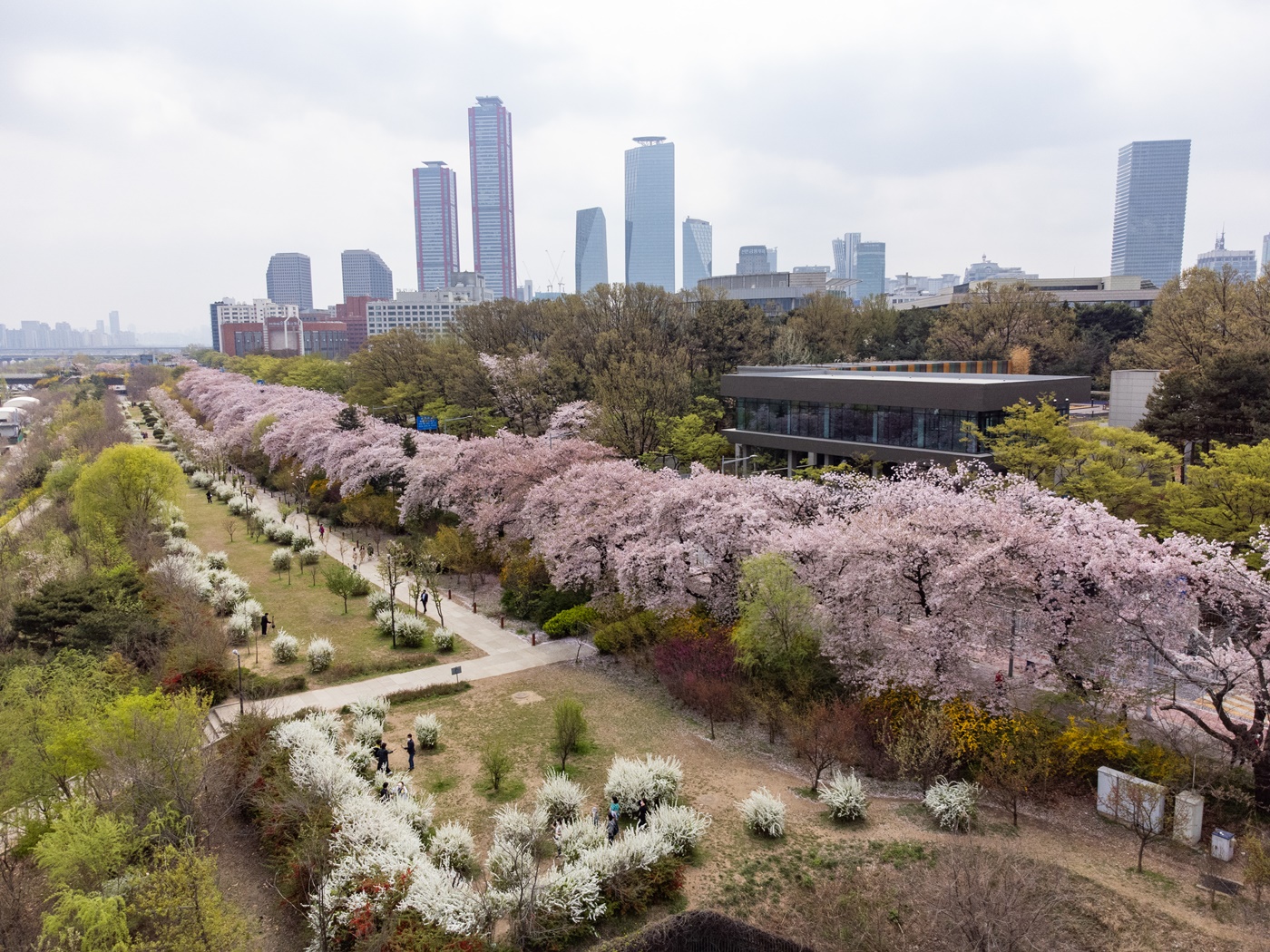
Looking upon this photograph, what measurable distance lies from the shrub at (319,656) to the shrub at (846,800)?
17803 millimetres

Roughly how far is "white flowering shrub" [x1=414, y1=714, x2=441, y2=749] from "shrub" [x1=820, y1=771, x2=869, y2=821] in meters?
10.5

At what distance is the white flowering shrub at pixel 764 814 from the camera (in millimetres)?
17281

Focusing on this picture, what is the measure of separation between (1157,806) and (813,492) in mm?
13560

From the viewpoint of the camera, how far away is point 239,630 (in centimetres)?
3027

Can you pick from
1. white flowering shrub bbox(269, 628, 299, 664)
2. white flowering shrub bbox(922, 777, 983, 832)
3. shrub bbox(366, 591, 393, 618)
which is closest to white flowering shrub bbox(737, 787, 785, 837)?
white flowering shrub bbox(922, 777, 983, 832)

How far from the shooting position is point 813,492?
1088 inches

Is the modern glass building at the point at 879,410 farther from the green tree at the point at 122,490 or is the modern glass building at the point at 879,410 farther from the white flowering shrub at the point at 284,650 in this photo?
the green tree at the point at 122,490

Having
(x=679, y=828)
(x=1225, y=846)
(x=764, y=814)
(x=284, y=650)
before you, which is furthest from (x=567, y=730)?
(x=1225, y=846)

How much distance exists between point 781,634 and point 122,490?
3625 cm

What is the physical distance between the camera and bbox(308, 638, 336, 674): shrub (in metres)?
27.8

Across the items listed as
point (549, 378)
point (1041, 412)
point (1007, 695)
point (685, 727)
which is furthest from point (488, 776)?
point (549, 378)

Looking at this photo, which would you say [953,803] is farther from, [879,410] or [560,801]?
[879,410]

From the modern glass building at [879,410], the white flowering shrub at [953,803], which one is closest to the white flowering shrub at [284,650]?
the white flowering shrub at [953,803]

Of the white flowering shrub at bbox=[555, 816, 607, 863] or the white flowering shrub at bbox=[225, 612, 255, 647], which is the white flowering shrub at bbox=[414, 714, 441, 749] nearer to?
the white flowering shrub at bbox=[555, 816, 607, 863]
